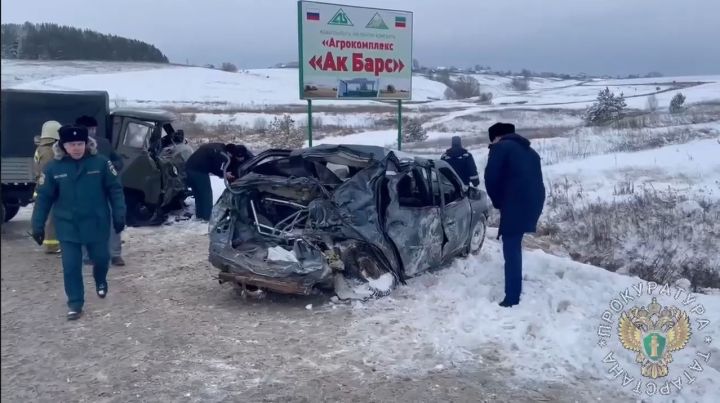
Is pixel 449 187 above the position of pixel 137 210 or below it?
above

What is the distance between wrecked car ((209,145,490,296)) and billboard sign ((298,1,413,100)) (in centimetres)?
444

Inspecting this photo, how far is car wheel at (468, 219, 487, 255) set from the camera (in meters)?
8.68

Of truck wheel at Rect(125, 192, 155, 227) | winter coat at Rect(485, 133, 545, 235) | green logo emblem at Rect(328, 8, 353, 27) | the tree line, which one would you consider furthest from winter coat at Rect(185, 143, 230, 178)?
winter coat at Rect(485, 133, 545, 235)

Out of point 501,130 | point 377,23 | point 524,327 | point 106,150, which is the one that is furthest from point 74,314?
point 377,23

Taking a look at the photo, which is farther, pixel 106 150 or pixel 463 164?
pixel 463 164

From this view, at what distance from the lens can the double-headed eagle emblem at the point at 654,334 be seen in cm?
505

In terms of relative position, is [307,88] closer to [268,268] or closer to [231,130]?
[268,268]

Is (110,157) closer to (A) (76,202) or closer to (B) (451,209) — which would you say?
(A) (76,202)

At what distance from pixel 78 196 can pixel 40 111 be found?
579 cm

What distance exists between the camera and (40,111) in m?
10.5

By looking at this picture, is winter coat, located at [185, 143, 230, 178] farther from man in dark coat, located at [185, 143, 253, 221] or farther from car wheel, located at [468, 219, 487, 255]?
car wheel, located at [468, 219, 487, 255]

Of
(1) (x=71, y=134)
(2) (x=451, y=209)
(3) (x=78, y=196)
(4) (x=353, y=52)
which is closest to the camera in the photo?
(1) (x=71, y=134)

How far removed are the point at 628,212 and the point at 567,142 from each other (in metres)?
13.6

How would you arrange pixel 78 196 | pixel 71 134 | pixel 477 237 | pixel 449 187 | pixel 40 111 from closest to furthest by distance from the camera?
pixel 71 134 < pixel 78 196 < pixel 449 187 < pixel 477 237 < pixel 40 111
